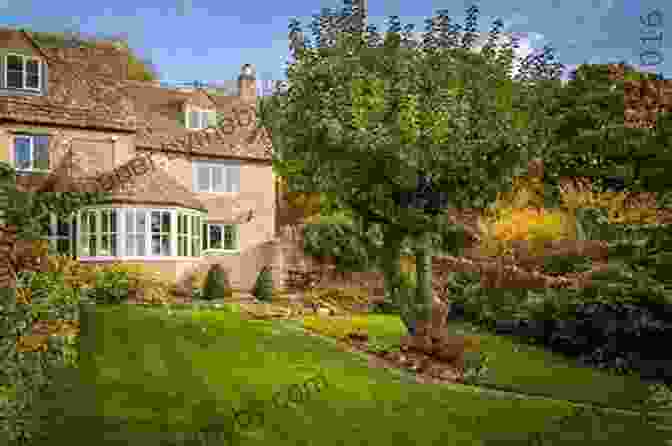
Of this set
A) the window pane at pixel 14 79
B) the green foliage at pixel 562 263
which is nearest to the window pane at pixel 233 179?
the window pane at pixel 14 79

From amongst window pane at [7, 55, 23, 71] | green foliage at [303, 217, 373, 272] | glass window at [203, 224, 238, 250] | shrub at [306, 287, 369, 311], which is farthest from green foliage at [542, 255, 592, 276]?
window pane at [7, 55, 23, 71]

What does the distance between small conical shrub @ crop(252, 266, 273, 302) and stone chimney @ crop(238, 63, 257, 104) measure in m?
11.8

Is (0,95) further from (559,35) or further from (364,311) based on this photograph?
(559,35)

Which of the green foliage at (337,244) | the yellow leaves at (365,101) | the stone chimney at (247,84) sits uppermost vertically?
the stone chimney at (247,84)

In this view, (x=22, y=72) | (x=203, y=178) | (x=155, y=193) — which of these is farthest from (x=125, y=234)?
(x=22, y=72)

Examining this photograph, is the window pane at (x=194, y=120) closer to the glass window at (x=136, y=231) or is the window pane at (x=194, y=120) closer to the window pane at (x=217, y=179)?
the window pane at (x=217, y=179)

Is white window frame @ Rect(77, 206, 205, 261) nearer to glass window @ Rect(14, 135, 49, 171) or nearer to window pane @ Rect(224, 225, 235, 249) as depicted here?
glass window @ Rect(14, 135, 49, 171)

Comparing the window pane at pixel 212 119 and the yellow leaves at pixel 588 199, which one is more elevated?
the window pane at pixel 212 119

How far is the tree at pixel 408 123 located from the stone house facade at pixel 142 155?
657 centimetres

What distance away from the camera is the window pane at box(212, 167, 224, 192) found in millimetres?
26406

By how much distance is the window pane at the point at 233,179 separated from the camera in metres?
26.7

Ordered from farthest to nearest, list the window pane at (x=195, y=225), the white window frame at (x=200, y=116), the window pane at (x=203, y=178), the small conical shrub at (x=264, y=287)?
the white window frame at (x=200, y=116) → the window pane at (x=203, y=178) → the window pane at (x=195, y=225) → the small conical shrub at (x=264, y=287)

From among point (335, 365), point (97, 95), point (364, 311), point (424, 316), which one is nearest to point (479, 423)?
point (335, 365)

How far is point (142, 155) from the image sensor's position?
79.3 feet
